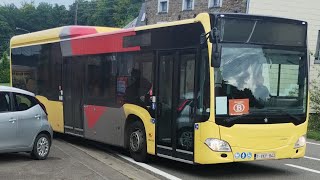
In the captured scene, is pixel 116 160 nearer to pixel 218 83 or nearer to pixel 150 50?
pixel 150 50

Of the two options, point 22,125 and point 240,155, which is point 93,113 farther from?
point 240,155

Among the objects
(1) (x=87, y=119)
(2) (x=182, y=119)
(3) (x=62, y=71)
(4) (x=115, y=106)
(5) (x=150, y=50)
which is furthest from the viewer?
(3) (x=62, y=71)

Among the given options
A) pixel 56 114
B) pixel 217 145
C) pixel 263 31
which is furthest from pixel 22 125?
pixel 263 31

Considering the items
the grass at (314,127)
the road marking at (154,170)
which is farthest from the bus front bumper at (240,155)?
the grass at (314,127)

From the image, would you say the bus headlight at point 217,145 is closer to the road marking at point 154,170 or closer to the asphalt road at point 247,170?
the asphalt road at point 247,170

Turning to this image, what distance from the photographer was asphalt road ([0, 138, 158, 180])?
9.02 meters

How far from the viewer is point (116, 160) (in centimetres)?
1127

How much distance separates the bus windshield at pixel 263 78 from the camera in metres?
9.01

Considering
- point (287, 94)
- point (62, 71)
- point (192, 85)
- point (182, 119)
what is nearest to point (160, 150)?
point (182, 119)

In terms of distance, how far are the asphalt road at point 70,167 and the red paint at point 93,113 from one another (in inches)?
33.3

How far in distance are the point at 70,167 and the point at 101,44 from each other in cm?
386

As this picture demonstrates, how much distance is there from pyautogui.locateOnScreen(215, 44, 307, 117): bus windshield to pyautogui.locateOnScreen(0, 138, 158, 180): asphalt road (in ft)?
7.18

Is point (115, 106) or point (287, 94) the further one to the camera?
point (115, 106)

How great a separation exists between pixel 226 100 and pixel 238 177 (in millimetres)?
1551
